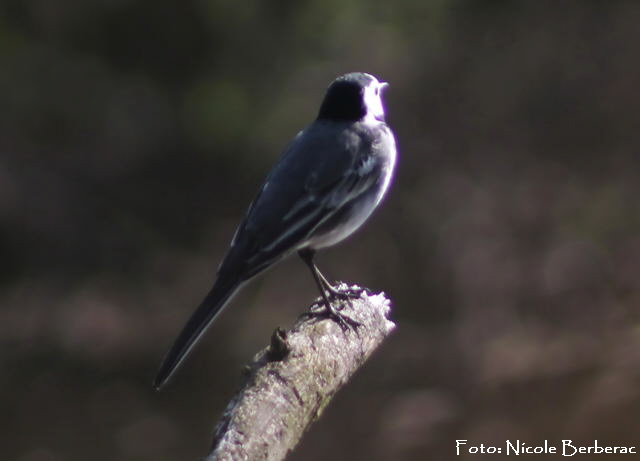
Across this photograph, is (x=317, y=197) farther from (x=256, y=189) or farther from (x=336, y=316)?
(x=256, y=189)

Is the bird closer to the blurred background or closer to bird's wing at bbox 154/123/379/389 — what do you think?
bird's wing at bbox 154/123/379/389

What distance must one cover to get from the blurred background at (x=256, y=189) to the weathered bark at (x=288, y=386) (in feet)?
15.2

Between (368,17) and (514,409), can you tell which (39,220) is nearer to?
(368,17)

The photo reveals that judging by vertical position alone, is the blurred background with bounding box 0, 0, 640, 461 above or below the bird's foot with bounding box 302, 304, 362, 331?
above

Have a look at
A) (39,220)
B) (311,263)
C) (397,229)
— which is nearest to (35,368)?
(39,220)

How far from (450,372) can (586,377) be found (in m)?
1.08

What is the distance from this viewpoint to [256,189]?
10.3 m

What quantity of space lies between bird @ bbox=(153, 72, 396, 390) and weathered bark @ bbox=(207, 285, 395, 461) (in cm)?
17

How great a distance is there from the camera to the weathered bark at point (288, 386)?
3059mm

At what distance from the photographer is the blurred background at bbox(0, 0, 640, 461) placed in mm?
9102

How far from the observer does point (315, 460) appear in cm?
824

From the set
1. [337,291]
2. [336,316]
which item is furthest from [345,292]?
[336,316]

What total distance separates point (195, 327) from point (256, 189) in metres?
Answer: 6.51

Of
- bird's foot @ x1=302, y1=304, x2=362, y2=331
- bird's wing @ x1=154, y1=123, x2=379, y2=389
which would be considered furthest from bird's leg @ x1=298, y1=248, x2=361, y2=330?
bird's wing @ x1=154, y1=123, x2=379, y2=389
